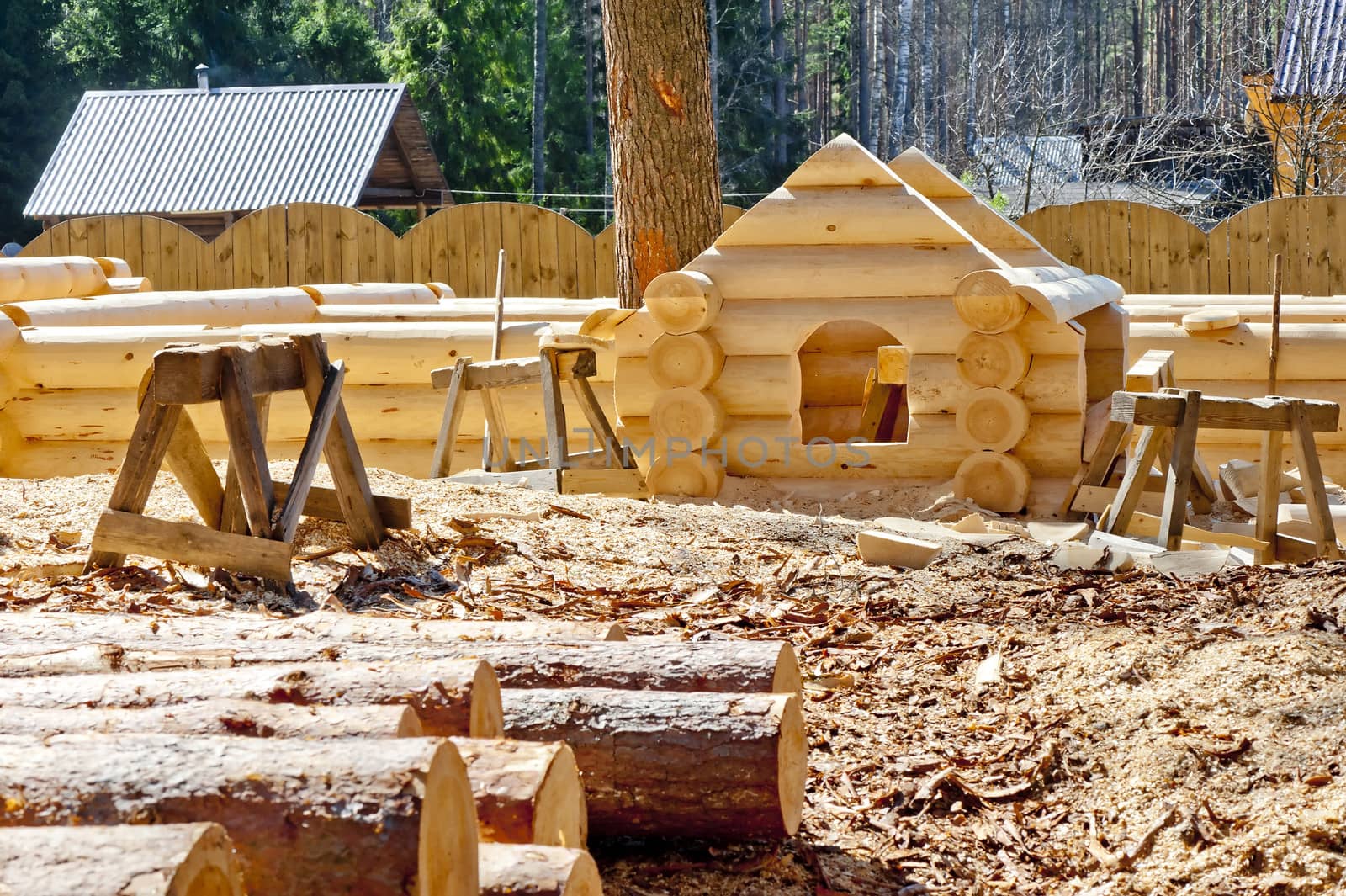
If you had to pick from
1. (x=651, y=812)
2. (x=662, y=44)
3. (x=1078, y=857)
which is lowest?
(x=1078, y=857)

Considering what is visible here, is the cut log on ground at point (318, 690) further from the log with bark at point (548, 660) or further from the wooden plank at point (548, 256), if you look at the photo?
the wooden plank at point (548, 256)

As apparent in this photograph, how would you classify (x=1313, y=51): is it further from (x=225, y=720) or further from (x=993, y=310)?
(x=225, y=720)

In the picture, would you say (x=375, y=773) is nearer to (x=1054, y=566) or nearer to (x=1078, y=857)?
(x=1078, y=857)

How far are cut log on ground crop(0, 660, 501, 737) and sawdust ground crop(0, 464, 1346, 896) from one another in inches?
20.1

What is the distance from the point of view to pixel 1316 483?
6160 millimetres

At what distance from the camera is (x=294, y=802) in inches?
80.0

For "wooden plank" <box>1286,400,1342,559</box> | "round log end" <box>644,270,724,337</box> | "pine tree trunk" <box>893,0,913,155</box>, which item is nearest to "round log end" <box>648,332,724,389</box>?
"round log end" <box>644,270,724,337</box>

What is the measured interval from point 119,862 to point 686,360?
6.67 meters

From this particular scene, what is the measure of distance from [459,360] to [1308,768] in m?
5.78

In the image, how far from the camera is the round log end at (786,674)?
308 cm

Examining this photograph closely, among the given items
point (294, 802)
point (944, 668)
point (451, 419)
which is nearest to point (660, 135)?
point (451, 419)

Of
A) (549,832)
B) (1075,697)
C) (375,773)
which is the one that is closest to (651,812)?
(549,832)

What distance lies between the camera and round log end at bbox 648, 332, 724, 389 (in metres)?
8.20

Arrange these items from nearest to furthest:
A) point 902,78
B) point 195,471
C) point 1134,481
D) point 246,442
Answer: point 246,442
point 195,471
point 1134,481
point 902,78
